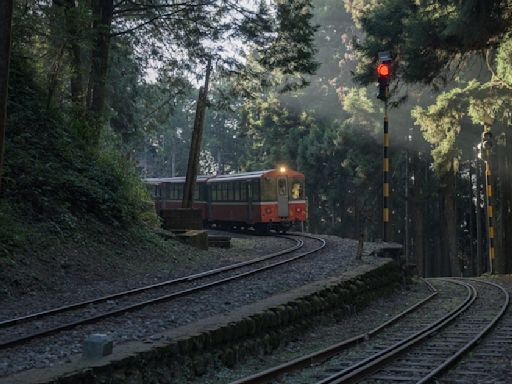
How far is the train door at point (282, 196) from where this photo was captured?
27.8 m

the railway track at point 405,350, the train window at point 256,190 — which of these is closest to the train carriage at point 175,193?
the train window at point 256,190

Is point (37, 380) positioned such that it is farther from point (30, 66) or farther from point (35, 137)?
point (30, 66)

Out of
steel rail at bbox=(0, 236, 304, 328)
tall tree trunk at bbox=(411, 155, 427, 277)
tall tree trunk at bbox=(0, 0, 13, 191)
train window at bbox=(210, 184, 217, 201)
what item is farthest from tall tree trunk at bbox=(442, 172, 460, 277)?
tall tree trunk at bbox=(0, 0, 13, 191)

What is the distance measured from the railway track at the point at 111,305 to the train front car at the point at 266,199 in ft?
37.4

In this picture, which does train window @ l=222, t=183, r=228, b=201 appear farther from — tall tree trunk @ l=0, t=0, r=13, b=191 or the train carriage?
tall tree trunk @ l=0, t=0, r=13, b=191

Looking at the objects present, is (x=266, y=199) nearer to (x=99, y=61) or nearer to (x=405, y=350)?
(x=99, y=61)

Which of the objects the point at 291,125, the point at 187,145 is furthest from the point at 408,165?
the point at 187,145

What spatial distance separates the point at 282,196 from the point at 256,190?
1154 millimetres

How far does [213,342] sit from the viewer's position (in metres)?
7.79

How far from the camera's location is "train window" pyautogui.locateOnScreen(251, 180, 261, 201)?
2769 cm

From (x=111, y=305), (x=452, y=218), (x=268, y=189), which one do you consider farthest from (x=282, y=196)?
(x=111, y=305)

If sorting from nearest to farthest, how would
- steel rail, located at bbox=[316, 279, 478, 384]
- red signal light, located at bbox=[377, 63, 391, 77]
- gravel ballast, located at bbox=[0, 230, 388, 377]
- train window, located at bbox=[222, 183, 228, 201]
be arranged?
steel rail, located at bbox=[316, 279, 478, 384]
gravel ballast, located at bbox=[0, 230, 388, 377]
red signal light, located at bbox=[377, 63, 391, 77]
train window, located at bbox=[222, 183, 228, 201]

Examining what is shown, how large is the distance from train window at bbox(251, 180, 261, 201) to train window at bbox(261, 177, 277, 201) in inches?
9.0

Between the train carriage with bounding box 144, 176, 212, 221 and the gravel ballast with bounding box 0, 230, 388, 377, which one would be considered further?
the train carriage with bounding box 144, 176, 212, 221
